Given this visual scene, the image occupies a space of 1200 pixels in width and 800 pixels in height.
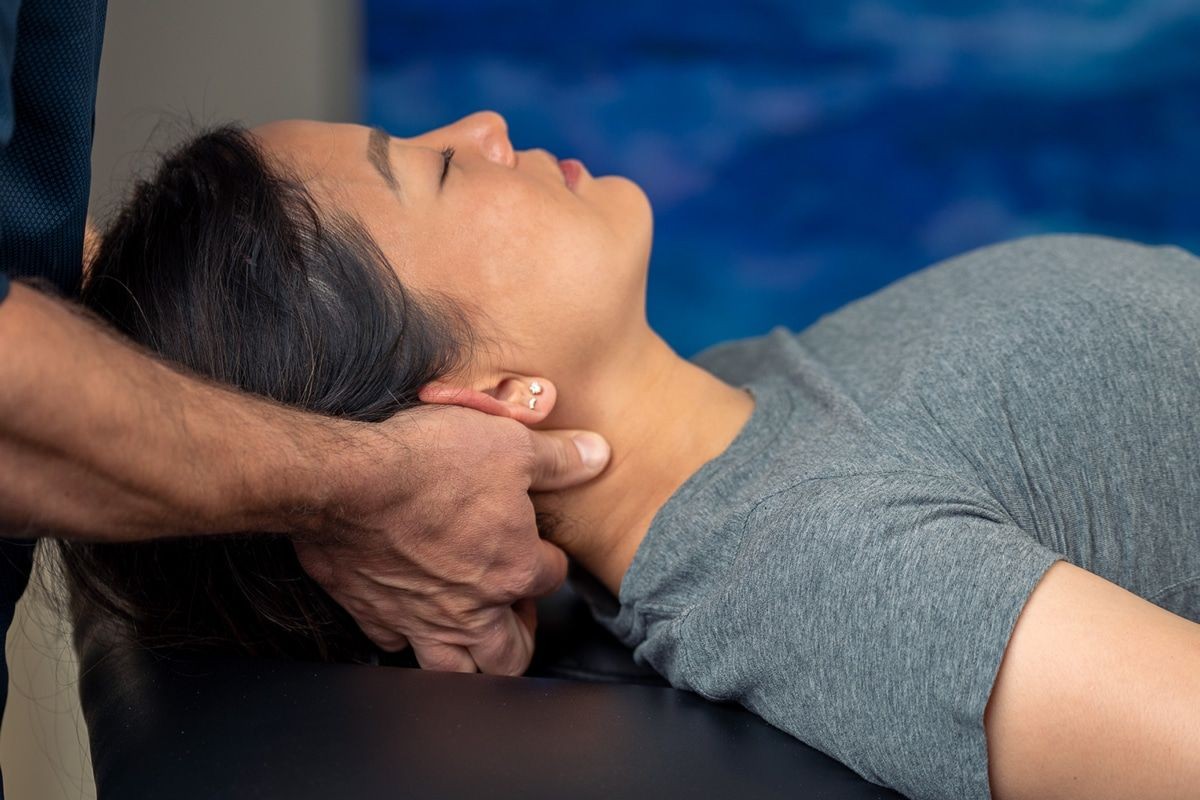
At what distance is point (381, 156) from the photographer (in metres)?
1.17

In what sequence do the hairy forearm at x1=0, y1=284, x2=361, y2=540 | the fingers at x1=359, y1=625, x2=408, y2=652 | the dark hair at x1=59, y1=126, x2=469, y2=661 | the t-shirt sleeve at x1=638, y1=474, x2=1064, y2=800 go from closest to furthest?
the hairy forearm at x1=0, y1=284, x2=361, y2=540, the t-shirt sleeve at x1=638, y1=474, x2=1064, y2=800, the dark hair at x1=59, y1=126, x2=469, y2=661, the fingers at x1=359, y1=625, x2=408, y2=652

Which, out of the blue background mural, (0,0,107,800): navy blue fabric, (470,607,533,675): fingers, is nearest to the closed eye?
(0,0,107,800): navy blue fabric

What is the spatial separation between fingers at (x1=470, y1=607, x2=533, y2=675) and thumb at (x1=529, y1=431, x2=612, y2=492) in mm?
144

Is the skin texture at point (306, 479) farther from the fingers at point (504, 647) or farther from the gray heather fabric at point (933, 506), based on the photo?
the gray heather fabric at point (933, 506)

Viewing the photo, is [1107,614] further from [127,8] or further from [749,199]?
[127,8]

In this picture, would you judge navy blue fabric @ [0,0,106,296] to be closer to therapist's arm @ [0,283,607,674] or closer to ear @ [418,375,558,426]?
therapist's arm @ [0,283,607,674]

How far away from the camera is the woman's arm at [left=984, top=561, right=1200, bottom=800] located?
809mm

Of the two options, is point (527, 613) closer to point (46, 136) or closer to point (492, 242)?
point (492, 242)

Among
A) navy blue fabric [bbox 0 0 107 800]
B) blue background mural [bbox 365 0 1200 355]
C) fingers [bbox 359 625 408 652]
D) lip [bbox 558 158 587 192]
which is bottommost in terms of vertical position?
fingers [bbox 359 625 408 652]

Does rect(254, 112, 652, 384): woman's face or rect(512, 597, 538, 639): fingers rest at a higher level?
rect(254, 112, 652, 384): woman's face

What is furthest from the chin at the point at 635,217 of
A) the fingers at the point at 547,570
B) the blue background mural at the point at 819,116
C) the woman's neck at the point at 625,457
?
the blue background mural at the point at 819,116

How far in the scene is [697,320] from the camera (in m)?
2.96

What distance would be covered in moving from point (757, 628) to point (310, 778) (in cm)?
39

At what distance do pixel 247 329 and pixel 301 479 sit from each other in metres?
0.26
